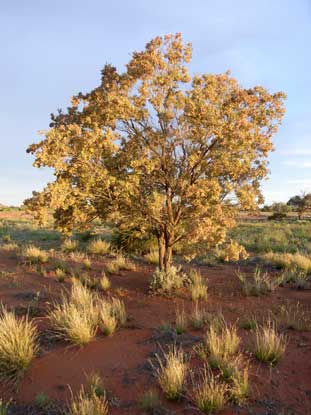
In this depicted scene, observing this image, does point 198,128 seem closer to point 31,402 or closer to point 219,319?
point 219,319

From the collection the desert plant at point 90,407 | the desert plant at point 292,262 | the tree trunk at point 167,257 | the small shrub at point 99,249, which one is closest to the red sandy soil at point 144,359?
the desert plant at point 90,407

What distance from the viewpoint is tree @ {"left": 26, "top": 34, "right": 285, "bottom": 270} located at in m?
9.09

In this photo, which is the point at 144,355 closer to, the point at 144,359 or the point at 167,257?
the point at 144,359

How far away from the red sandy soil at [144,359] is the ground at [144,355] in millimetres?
15

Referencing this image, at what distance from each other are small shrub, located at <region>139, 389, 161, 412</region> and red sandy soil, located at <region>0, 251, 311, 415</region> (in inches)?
5.2

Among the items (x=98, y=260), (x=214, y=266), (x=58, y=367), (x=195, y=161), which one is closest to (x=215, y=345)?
(x=58, y=367)

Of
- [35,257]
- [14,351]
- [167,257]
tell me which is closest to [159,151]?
[167,257]

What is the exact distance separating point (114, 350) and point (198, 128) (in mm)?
5743

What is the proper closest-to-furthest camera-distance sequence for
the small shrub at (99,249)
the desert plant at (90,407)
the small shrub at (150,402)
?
the desert plant at (90,407) → the small shrub at (150,402) → the small shrub at (99,249)

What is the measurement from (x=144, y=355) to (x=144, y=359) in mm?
184

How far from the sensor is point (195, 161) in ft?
31.6

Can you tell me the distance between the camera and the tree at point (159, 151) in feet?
29.8

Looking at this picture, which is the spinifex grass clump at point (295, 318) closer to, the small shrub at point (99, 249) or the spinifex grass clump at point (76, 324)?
the spinifex grass clump at point (76, 324)

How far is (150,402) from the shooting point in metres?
5.27
